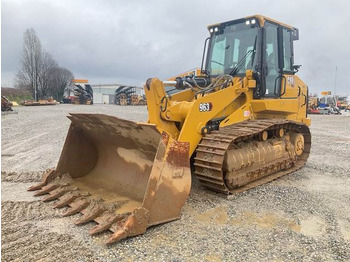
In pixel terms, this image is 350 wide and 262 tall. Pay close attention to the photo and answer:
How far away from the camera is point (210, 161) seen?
4.35 metres

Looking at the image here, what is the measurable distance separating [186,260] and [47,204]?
217 centimetres

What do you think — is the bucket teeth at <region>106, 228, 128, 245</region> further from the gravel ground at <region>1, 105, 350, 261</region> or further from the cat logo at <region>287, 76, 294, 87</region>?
the cat logo at <region>287, 76, 294, 87</region>

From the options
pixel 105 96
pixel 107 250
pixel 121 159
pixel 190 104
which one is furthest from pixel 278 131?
pixel 105 96

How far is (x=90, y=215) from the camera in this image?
11.9 ft

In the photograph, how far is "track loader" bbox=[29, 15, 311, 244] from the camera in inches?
144

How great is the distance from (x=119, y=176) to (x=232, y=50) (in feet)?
10.5

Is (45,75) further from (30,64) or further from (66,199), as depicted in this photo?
(66,199)

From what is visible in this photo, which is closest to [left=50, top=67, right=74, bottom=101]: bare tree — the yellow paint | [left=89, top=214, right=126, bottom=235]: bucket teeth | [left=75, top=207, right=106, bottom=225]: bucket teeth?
the yellow paint

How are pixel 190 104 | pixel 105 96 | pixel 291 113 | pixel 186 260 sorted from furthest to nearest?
pixel 105 96, pixel 291 113, pixel 190 104, pixel 186 260

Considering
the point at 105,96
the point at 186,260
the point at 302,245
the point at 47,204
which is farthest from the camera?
the point at 105,96

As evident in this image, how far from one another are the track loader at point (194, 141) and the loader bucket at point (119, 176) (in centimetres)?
1

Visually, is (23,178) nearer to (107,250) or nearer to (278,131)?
(107,250)

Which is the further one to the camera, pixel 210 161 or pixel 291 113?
pixel 291 113

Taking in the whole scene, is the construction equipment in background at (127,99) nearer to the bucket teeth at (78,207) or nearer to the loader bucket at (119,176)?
the loader bucket at (119,176)
